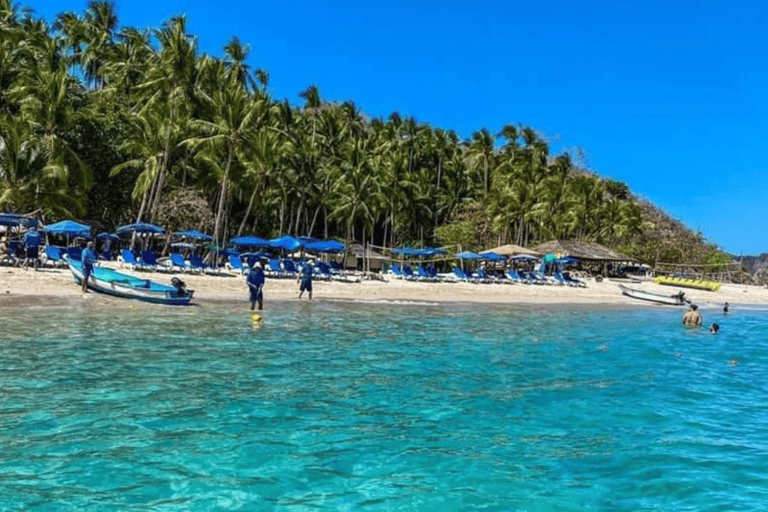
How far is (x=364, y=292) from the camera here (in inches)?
1196

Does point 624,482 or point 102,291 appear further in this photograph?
point 102,291

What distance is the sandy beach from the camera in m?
21.0

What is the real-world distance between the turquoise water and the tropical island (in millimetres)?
19795

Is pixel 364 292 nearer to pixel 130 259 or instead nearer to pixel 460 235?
pixel 130 259

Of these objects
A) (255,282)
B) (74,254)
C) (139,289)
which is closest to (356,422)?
(255,282)

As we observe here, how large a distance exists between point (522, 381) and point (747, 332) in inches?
647

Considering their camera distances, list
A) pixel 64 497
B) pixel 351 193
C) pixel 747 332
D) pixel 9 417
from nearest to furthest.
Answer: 1. pixel 64 497
2. pixel 9 417
3. pixel 747 332
4. pixel 351 193

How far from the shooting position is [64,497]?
5.72 meters

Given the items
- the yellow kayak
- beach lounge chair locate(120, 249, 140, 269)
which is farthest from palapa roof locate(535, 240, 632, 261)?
beach lounge chair locate(120, 249, 140, 269)

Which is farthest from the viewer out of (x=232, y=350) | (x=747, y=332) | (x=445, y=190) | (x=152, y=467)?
(x=445, y=190)

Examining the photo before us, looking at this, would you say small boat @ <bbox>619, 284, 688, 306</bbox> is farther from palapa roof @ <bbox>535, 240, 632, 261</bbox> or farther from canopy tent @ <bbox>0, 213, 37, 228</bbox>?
canopy tent @ <bbox>0, 213, 37, 228</bbox>

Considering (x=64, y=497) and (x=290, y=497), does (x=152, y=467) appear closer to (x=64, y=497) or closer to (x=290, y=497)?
(x=64, y=497)

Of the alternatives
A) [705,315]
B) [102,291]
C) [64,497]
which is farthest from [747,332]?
[64,497]

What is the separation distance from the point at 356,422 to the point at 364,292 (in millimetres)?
21724
